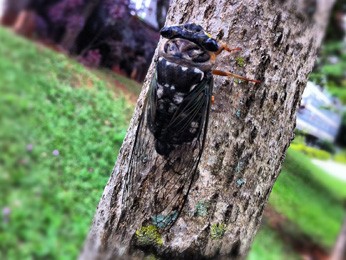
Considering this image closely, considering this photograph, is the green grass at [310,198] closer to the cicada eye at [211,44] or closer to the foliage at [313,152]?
the foliage at [313,152]

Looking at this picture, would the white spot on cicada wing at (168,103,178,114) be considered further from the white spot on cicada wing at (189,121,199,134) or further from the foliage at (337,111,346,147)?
the foliage at (337,111,346,147)

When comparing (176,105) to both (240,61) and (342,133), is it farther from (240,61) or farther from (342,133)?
(342,133)

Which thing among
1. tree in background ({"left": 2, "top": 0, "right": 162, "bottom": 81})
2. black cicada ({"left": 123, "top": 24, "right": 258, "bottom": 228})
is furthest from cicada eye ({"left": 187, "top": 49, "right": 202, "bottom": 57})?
tree in background ({"left": 2, "top": 0, "right": 162, "bottom": 81})

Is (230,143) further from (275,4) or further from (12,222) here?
(12,222)

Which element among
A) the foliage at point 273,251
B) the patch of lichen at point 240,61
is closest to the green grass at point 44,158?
the foliage at point 273,251

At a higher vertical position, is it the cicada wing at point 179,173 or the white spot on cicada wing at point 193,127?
the white spot on cicada wing at point 193,127

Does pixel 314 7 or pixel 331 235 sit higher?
pixel 314 7

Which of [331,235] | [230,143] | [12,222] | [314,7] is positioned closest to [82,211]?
[12,222]
